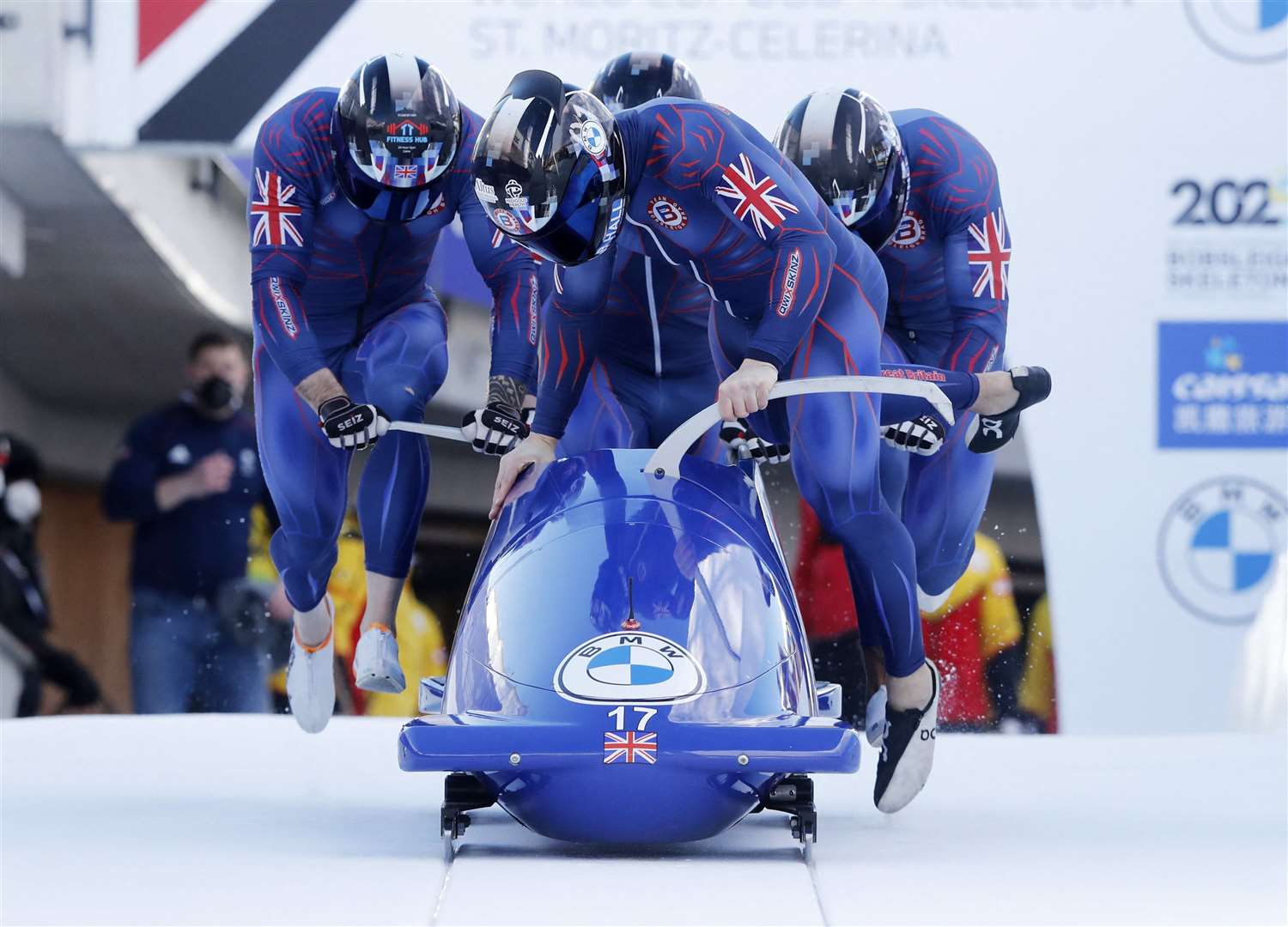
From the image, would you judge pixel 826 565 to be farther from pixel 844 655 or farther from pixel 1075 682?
pixel 1075 682

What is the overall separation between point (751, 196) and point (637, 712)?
99cm

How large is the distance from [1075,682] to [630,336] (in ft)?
10.0

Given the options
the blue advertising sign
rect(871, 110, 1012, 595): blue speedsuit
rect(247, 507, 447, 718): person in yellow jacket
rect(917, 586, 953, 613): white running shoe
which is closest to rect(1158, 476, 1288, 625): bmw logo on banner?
the blue advertising sign

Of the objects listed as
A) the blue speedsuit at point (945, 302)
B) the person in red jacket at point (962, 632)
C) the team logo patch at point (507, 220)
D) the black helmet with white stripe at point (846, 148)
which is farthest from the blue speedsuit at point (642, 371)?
the person in red jacket at point (962, 632)

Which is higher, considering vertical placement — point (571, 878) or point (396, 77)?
point (396, 77)

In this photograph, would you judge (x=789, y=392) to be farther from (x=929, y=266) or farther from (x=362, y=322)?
(x=362, y=322)

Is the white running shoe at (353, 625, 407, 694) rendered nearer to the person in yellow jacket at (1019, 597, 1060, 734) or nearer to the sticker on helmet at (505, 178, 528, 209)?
the sticker on helmet at (505, 178, 528, 209)

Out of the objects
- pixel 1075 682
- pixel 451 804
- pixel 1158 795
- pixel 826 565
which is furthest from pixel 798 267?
pixel 1075 682

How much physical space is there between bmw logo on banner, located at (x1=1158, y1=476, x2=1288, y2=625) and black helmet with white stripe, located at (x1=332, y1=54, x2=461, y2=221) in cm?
342

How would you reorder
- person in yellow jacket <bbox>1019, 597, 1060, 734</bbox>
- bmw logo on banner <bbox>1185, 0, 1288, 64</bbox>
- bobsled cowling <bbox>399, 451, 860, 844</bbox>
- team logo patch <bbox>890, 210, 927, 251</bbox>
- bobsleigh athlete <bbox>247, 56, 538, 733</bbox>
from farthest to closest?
bmw logo on banner <bbox>1185, 0, 1288, 64</bbox> → person in yellow jacket <bbox>1019, 597, 1060, 734</bbox> → team logo patch <bbox>890, 210, 927, 251</bbox> → bobsleigh athlete <bbox>247, 56, 538, 733</bbox> → bobsled cowling <bbox>399, 451, 860, 844</bbox>

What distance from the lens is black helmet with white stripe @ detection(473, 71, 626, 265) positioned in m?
2.94

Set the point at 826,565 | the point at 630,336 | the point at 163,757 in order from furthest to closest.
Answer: the point at 826,565, the point at 163,757, the point at 630,336

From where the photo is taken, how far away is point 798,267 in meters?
3.20

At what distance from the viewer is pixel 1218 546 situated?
20.8 feet
